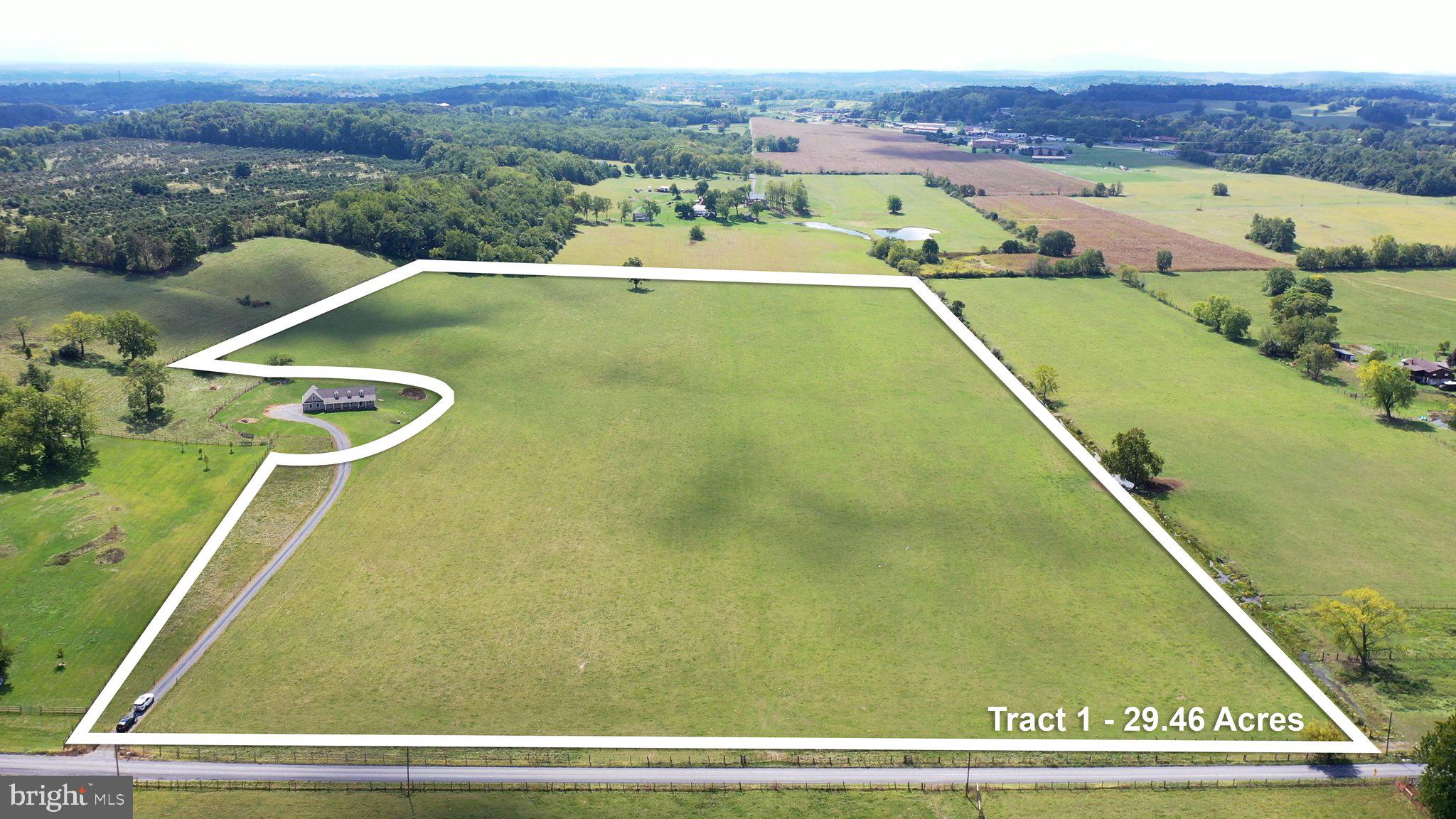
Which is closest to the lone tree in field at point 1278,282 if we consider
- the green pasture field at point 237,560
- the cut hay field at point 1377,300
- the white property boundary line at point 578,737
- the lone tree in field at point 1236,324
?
the cut hay field at point 1377,300

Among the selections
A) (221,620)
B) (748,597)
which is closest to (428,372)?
(221,620)

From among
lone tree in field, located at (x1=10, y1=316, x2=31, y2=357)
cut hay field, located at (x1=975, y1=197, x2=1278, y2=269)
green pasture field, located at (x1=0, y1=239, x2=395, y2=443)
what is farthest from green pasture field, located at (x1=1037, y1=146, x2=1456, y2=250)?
lone tree in field, located at (x1=10, y1=316, x2=31, y2=357)

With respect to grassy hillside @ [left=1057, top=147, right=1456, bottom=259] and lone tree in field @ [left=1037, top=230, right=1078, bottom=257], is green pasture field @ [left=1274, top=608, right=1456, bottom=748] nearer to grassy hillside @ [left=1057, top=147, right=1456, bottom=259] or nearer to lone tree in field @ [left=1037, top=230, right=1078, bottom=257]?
lone tree in field @ [left=1037, top=230, right=1078, bottom=257]

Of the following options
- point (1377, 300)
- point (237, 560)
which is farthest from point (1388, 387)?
point (237, 560)

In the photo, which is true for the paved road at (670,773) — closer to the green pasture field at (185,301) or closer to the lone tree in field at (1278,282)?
the green pasture field at (185,301)

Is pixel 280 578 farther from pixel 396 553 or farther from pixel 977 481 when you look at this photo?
pixel 977 481
